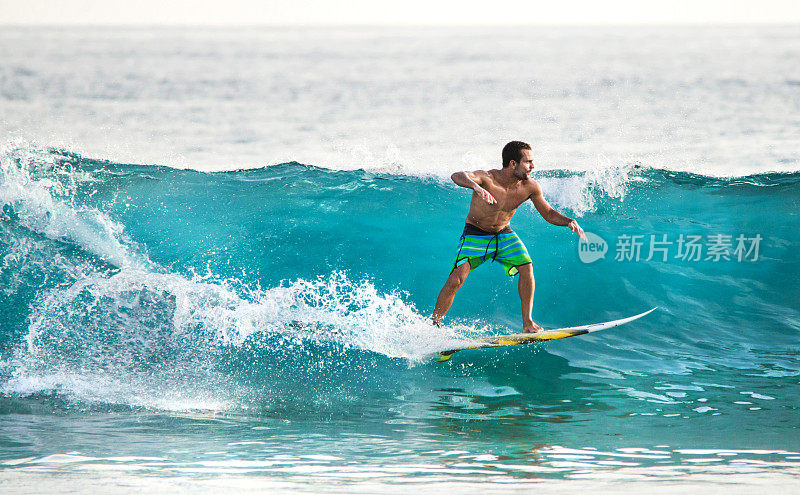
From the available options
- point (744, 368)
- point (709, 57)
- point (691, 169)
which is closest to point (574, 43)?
point (709, 57)

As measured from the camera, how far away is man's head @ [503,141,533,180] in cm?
534

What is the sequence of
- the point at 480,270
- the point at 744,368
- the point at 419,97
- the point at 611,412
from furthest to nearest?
the point at 419,97
the point at 480,270
the point at 744,368
the point at 611,412

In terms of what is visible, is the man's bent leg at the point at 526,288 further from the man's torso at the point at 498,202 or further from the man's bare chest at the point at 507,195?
the man's bare chest at the point at 507,195

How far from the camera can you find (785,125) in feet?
45.4

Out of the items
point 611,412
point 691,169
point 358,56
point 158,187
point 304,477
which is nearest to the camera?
point 304,477

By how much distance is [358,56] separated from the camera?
1723 centimetres

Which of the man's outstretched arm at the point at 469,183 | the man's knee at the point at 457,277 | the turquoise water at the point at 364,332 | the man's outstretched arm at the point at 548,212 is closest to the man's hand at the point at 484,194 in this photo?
the man's outstretched arm at the point at 469,183

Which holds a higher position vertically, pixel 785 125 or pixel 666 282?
pixel 785 125

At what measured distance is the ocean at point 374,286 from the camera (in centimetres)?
440

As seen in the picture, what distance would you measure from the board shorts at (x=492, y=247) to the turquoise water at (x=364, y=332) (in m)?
0.65

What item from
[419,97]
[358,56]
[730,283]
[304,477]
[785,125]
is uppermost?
[358,56]

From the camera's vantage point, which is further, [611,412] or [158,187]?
[158,187]

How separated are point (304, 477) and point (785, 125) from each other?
509 inches

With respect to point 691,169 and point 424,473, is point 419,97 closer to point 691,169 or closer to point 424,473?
point 691,169
